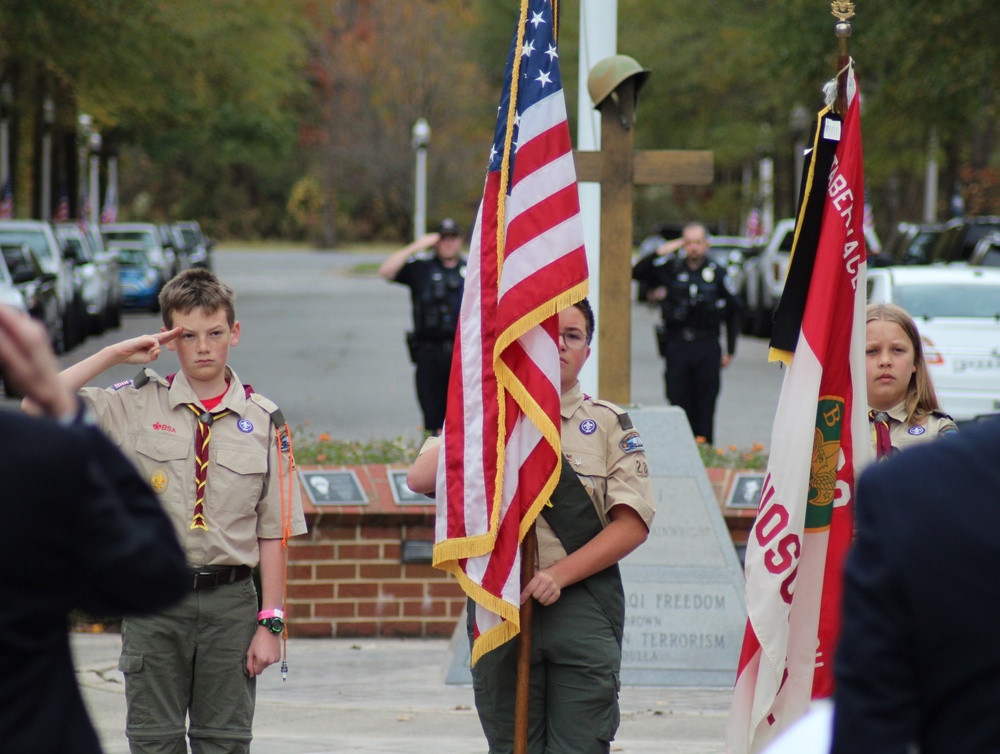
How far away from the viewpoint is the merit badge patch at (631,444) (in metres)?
4.48

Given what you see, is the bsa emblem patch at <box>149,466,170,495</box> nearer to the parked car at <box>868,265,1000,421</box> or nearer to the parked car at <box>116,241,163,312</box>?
the parked car at <box>868,265,1000,421</box>

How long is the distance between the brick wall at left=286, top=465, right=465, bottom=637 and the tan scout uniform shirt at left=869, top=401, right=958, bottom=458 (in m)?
3.36

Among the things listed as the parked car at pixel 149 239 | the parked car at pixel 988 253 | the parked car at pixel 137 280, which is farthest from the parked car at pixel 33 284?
the parked car at pixel 149 239

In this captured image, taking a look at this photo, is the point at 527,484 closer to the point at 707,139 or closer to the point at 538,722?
the point at 538,722

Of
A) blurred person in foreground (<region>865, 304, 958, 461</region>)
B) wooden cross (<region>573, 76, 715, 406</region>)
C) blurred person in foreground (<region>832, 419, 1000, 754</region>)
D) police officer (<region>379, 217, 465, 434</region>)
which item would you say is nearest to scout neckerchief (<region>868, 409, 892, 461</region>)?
blurred person in foreground (<region>865, 304, 958, 461</region>)

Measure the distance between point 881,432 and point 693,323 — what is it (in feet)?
24.1

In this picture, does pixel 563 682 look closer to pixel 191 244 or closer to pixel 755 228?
pixel 755 228

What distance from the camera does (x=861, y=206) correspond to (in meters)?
5.12

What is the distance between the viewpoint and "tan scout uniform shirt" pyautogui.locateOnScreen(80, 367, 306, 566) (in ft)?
14.6

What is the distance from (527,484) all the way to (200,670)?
112 centimetres

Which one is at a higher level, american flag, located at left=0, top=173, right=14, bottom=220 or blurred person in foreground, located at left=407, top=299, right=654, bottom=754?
blurred person in foreground, located at left=407, top=299, right=654, bottom=754

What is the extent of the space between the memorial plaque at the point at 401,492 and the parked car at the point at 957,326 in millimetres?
5866

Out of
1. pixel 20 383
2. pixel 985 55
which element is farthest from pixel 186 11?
pixel 20 383

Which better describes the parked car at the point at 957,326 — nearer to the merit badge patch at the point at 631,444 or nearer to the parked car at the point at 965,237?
the parked car at the point at 965,237
